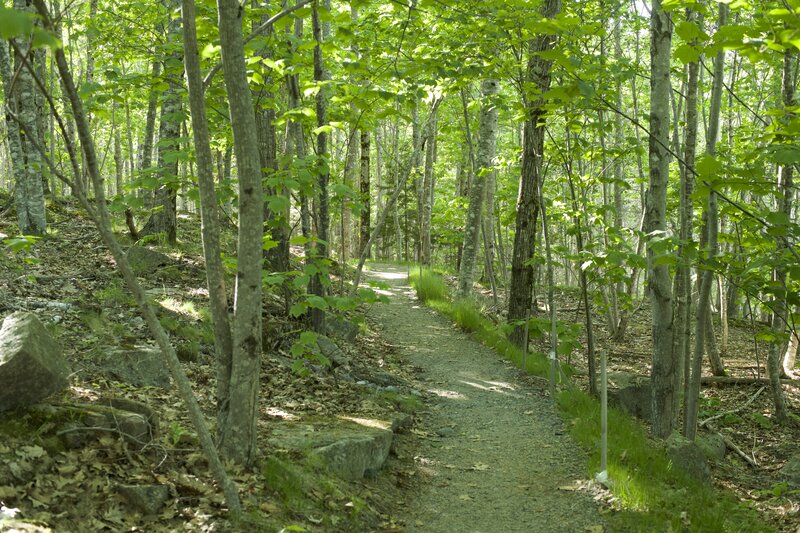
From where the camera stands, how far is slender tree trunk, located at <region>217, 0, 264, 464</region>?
363cm

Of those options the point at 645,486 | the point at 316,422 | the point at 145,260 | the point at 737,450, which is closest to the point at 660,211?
the point at 645,486

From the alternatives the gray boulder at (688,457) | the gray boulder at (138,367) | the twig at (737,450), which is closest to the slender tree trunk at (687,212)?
the twig at (737,450)

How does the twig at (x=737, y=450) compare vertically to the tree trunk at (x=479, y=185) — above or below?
below

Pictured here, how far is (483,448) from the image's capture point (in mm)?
6238

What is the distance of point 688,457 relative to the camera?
20.7ft

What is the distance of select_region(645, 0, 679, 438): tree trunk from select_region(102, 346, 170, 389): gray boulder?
16.2 ft

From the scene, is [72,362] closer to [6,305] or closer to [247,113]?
[6,305]

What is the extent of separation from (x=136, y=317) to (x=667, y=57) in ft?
21.7

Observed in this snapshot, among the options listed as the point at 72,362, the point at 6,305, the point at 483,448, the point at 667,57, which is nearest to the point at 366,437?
the point at 483,448

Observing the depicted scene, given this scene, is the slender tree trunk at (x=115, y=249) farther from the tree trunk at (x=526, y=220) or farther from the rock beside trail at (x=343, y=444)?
the tree trunk at (x=526, y=220)

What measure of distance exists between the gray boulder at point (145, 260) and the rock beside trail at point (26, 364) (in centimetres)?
495

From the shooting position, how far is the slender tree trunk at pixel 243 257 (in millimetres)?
3635

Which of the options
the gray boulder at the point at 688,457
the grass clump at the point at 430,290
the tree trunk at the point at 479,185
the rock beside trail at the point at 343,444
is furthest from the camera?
the grass clump at the point at 430,290

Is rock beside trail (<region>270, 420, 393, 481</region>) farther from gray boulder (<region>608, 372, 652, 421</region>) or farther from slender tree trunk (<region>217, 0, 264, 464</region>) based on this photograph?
gray boulder (<region>608, 372, 652, 421</region>)
